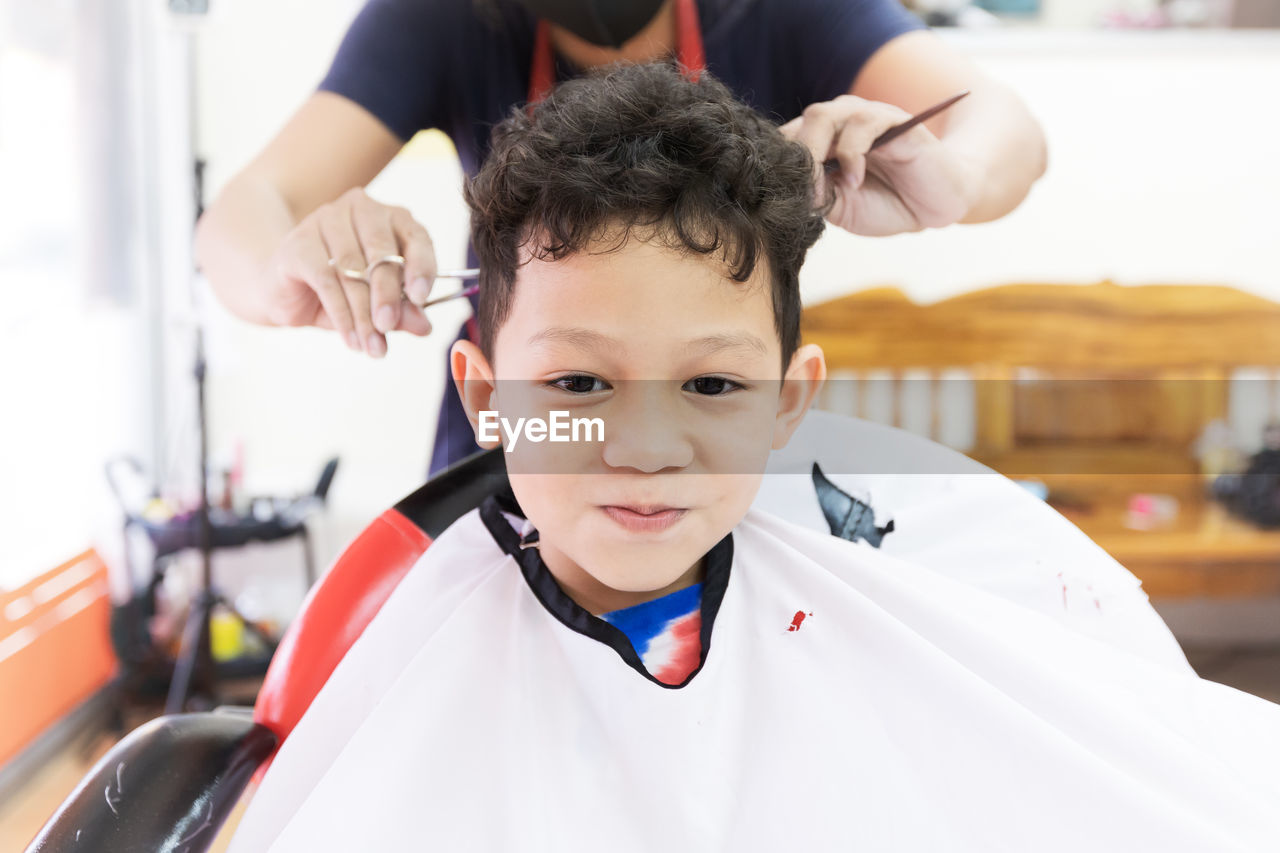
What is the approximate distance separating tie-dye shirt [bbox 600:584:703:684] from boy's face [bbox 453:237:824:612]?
0.08m

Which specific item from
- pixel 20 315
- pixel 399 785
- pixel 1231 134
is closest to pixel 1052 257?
pixel 1231 134

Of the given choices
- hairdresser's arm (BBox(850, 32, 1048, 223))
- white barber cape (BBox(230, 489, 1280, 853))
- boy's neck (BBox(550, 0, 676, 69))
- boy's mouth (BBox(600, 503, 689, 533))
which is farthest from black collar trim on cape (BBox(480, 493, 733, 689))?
boy's neck (BBox(550, 0, 676, 69))

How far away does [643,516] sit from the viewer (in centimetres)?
72

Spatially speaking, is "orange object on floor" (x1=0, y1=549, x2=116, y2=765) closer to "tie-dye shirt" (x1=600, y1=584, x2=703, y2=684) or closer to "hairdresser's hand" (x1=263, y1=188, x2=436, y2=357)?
"hairdresser's hand" (x1=263, y1=188, x2=436, y2=357)

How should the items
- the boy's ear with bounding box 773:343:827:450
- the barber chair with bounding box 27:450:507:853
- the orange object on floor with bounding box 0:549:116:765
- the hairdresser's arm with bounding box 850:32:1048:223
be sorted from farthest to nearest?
the orange object on floor with bounding box 0:549:116:765 < the hairdresser's arm with bounding box 850:32:1048:223 < the boy's ear with bounding box 773:343:827:450 < the barber chair with bounding box 27:450:507:853

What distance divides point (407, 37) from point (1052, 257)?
7.36ft

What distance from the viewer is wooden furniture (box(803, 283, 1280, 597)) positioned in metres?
2.56

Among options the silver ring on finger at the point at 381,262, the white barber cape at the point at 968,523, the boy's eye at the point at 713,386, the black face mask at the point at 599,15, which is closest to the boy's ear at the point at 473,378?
the silver ring on finger at the point at 381,262

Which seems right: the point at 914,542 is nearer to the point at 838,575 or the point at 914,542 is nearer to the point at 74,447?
the point at 838,575

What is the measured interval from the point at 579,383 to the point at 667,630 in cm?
26

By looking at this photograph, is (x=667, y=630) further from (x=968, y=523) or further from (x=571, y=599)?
(x=968, y=523)

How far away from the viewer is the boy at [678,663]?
0.67 m

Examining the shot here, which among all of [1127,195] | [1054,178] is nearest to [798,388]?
[1054,178]

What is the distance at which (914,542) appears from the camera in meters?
0.92
